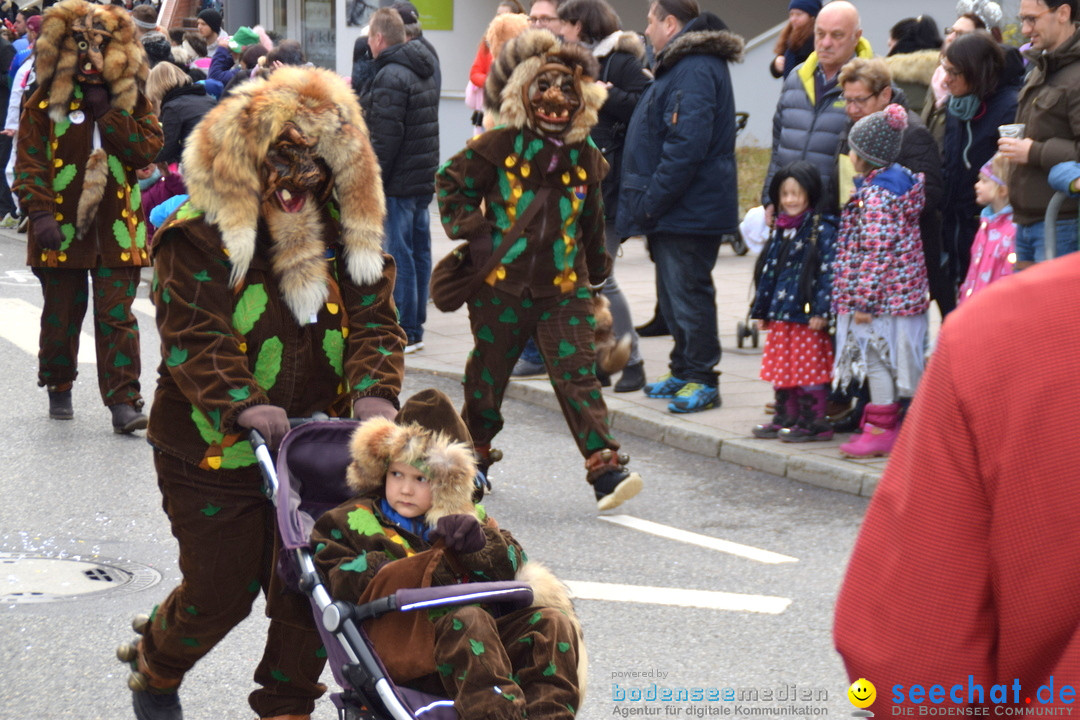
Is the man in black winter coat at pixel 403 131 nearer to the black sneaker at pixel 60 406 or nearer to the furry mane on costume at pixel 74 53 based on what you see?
the furry mane on costume at pixel 74 53

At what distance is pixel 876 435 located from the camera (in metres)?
7.50

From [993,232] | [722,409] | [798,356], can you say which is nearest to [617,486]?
[798,356]

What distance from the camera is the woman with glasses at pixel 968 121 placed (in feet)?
25.2

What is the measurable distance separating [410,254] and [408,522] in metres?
6.78

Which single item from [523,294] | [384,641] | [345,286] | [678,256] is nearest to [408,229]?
[678,256]

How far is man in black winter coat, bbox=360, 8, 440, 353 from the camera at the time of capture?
10156mm

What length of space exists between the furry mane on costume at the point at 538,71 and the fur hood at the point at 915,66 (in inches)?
127

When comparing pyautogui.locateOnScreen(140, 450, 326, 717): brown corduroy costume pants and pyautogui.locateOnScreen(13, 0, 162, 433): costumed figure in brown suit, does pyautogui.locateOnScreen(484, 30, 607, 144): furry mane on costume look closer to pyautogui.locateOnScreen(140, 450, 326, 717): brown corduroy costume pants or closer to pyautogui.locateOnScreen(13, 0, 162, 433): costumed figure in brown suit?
pyautogui.locateOnScreen(13, 0, 162, 433): costumed figure in brown suit

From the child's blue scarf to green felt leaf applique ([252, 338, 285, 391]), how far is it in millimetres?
583

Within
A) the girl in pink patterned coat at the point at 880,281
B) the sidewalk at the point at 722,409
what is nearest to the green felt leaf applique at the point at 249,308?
the sidewalk at the point at 722,409

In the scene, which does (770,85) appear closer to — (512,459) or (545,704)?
(512,459)

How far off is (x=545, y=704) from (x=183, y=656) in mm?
1283

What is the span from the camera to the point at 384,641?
3.30 m

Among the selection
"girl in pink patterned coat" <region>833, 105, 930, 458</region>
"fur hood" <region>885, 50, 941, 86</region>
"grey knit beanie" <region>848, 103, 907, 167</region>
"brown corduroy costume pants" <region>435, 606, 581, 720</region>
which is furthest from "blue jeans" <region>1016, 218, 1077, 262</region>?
"brown corduroy costume pants" <region>435, 606, 581, 720</region>
